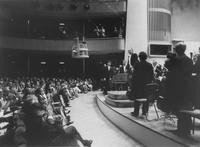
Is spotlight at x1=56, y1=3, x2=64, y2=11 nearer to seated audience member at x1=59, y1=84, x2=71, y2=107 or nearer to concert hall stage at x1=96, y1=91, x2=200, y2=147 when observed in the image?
seated audience member at x1=59, y1=84, x2=71, y2=107

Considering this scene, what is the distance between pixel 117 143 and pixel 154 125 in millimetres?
887

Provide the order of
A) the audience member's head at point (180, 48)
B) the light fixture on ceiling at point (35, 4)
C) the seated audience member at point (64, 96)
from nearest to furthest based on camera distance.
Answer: the audience member's head at point (180, 48) < the seated audience member at point (64, 96) < the light fixture on ceiling at point (35, 4)

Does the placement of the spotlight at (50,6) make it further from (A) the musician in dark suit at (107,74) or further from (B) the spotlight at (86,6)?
(A) the musician in dark suit at (107,74)

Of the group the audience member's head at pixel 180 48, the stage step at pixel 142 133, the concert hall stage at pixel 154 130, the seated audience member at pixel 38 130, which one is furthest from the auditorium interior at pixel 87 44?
the audience member's head at pixel 180 48

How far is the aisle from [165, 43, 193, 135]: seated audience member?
1.20m

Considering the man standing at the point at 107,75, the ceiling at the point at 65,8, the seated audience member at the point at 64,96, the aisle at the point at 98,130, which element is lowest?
the aisle at the point at 98,130

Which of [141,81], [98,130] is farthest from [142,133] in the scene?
[98,130]

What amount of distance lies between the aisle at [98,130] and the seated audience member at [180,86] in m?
1.20

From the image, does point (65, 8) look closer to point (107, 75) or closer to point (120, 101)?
point (107, 75)

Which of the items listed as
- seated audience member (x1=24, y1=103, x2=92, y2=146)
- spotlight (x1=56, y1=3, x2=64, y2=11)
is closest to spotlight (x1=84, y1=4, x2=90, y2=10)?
spotlight (x1=56, y1=3, x2=64, y2=11)

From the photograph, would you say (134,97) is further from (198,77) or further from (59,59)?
(59,59)

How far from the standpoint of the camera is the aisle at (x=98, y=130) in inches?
199

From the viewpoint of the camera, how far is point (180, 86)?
3.69 metres

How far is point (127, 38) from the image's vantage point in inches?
676
